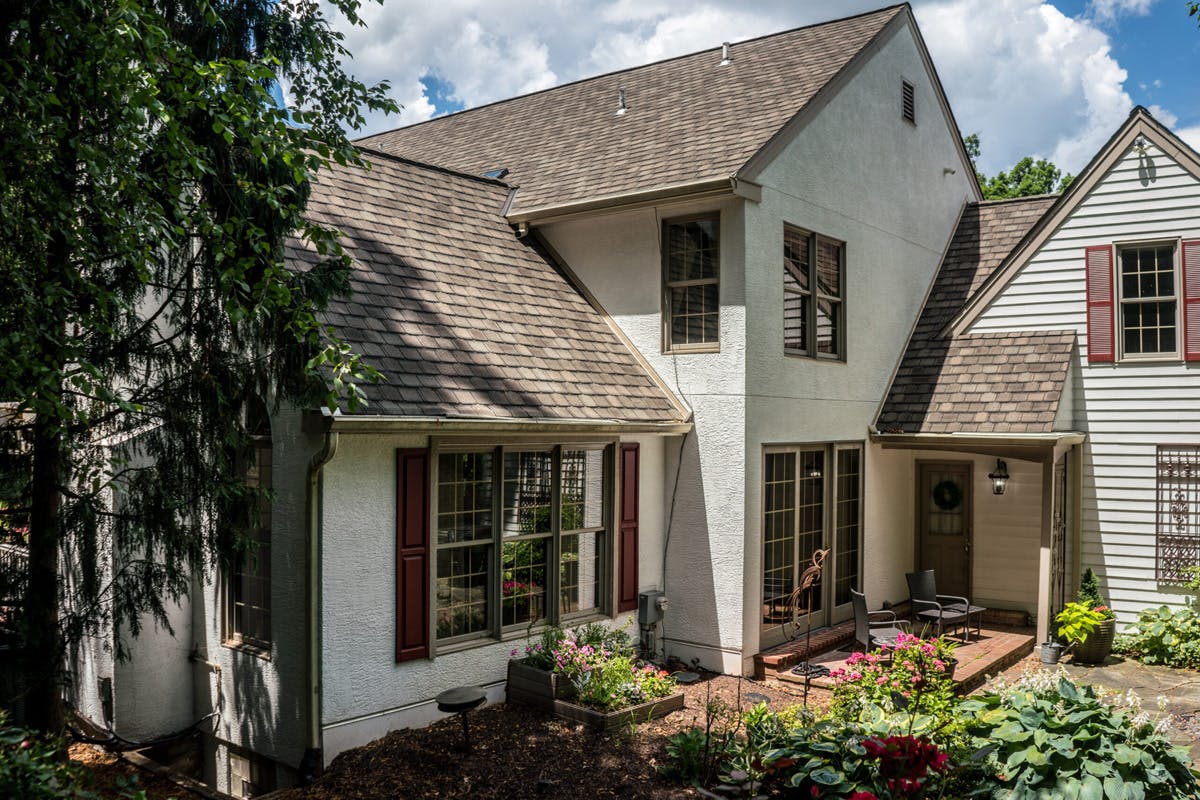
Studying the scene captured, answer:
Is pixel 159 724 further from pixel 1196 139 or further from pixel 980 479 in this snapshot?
pixel 1196 139

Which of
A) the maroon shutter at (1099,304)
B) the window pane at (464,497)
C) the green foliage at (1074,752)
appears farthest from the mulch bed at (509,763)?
the maroon shutter at (1099,304)

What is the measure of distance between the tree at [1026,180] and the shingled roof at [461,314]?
1094 inches

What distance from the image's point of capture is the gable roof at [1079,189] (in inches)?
468

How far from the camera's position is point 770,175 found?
10781mm

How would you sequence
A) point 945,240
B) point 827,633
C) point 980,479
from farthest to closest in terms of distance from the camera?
point 945,240 → point 980,479 → point 827,633

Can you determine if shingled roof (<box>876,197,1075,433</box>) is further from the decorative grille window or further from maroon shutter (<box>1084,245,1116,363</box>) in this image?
the decorative grille window

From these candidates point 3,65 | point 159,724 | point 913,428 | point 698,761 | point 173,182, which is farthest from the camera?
point 913,428

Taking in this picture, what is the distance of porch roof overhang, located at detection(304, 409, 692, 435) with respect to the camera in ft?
23.7

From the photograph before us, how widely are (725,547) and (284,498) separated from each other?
505 cm

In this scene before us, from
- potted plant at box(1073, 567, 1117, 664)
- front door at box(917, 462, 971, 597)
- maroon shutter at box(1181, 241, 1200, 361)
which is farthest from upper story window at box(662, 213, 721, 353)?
maroon shutter at box(1181, 241, 1200, 361)

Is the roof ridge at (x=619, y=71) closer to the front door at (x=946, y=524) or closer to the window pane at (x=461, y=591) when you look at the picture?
the front door at (x=946, y=524)

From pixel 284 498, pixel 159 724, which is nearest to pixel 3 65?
pixel 284 498

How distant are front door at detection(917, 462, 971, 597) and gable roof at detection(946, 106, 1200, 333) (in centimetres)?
229

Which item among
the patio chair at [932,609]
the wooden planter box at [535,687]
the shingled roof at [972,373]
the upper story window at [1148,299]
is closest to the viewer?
the wooden planter box at [535,687]
